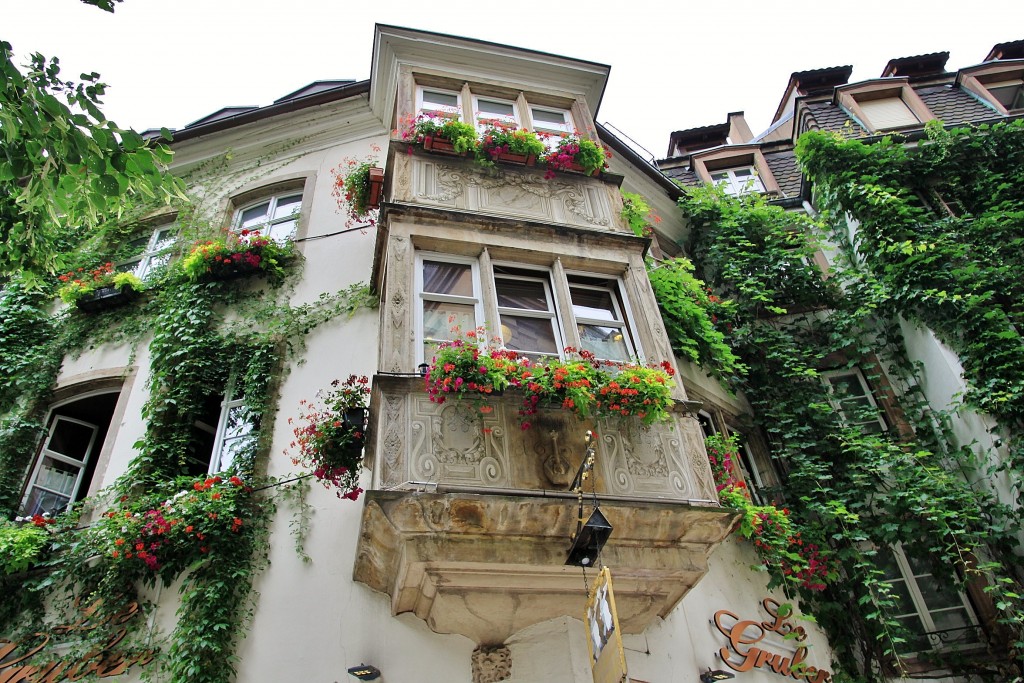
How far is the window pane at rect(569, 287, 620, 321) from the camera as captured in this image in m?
8.22

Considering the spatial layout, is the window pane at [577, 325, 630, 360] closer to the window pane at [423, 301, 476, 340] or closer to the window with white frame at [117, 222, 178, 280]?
the window pane at [423, 301, 476, 340]

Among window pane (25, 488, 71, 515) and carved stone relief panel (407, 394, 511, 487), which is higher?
window pane (25, 488, 71, 515)

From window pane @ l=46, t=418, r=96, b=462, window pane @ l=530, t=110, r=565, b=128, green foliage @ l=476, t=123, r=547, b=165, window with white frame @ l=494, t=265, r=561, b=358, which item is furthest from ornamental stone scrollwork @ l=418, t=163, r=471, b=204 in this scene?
window pane @ l=46, t=418, r=96, b=462

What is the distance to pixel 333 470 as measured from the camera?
275 inches

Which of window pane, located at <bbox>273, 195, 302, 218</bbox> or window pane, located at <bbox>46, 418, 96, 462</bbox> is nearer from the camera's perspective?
window pane, located at <bbox>46, 418, 96, 462</bbox>

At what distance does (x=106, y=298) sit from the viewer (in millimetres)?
10117

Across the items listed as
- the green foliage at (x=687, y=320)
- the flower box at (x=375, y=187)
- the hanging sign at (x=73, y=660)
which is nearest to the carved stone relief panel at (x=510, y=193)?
the flower box at (x=375, y=187)

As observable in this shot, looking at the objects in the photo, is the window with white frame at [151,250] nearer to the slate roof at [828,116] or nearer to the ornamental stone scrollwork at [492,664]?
the ornamental stone scrollwork at [492,664]

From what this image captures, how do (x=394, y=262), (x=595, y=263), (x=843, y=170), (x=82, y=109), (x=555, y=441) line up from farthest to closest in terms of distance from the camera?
(x=843, y=170) < (x=595, y=263) < (x=394, y=262) < (x=555, y=441) < (x=82, y=109)

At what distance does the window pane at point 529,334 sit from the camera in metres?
7.41

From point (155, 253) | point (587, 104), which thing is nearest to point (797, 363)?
point (587, 104)

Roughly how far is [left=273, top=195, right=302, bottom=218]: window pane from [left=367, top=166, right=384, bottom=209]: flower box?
1.84m

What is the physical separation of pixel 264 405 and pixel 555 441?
3.76 metres

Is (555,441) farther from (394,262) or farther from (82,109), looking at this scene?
(82,109)
